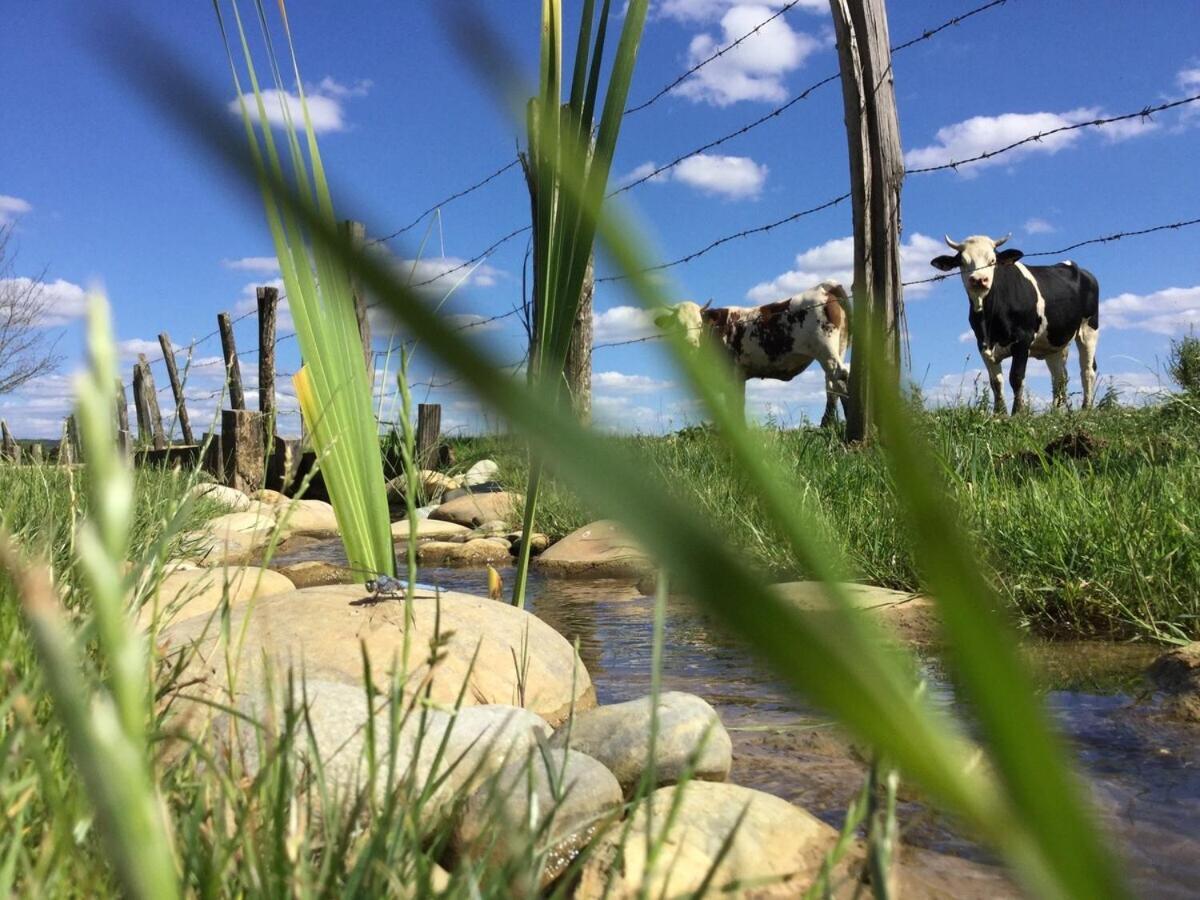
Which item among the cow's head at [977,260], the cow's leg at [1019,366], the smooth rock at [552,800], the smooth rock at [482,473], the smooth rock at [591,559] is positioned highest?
the cow's head at [977,260]

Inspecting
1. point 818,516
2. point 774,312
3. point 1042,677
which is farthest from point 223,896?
point 774,312

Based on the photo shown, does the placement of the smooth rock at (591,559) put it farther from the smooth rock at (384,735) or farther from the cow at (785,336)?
the cow at (785,336)

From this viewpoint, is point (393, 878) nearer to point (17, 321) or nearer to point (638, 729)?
point (638, 729)

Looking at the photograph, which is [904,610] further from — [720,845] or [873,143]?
[873,143]

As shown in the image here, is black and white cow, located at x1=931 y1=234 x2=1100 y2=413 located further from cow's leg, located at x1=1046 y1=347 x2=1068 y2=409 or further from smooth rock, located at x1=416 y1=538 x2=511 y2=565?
smooth rock, located at x1=416 y1=538 x2=511 y2=565

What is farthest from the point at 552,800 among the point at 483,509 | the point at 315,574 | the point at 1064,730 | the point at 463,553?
the point at 483,509

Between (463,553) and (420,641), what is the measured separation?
3813mm

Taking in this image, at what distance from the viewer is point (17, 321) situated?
22.0 m

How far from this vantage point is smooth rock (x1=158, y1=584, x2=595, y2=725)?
2.29 m

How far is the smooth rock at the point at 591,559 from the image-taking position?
5.19 metres

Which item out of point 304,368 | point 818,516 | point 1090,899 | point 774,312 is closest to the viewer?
point 1090,899

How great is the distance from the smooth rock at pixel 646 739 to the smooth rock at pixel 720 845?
10 cm

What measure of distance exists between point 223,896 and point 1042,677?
7.13ft

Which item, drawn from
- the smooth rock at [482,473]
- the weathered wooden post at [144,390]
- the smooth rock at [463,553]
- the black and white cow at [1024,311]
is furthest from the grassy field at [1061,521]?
the weathered wooden post at [144,390]
